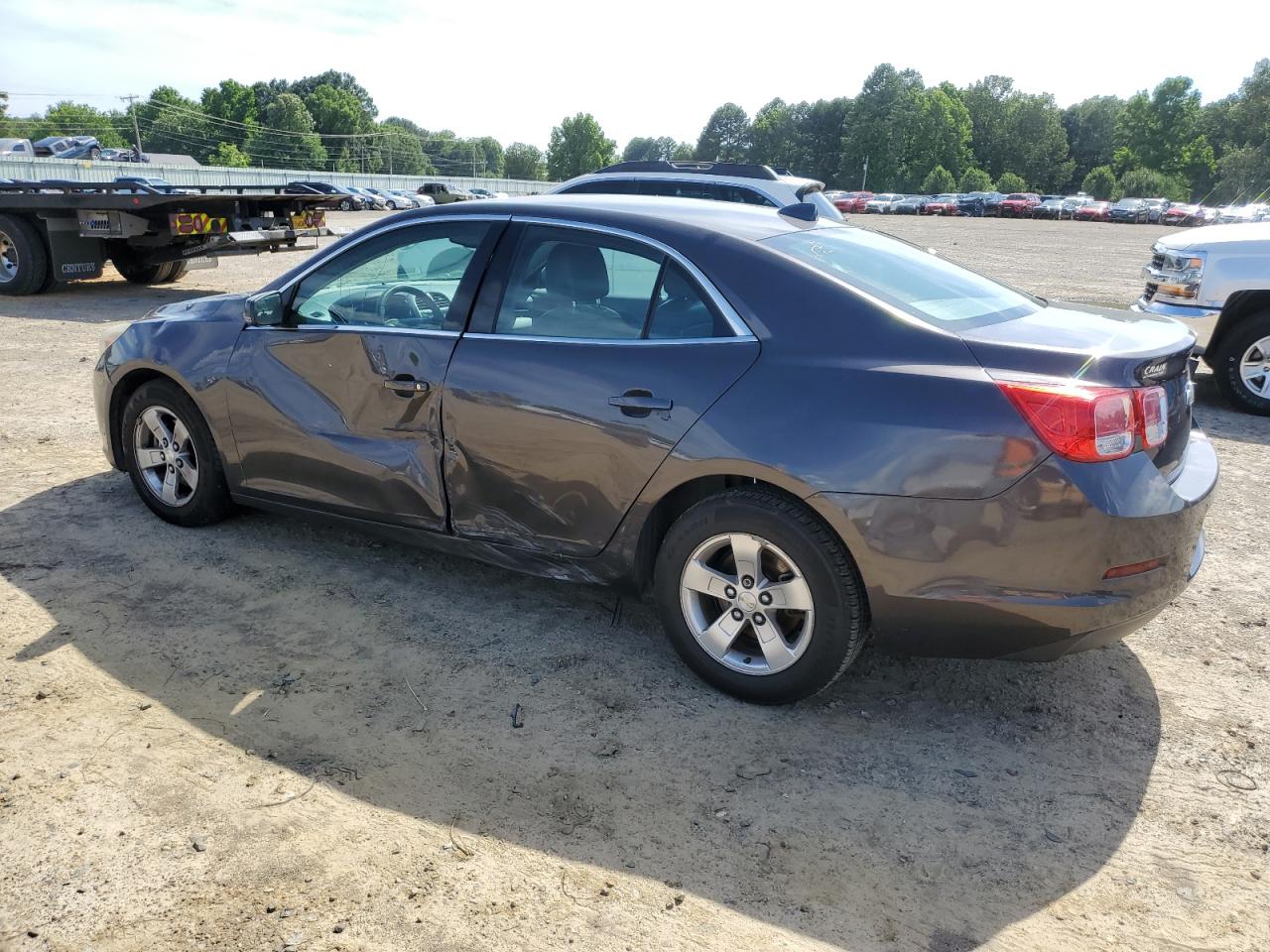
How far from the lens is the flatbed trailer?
1211 centimetres

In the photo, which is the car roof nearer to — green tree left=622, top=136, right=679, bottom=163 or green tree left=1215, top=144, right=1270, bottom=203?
green tree left=1215, top=144, right=1270, bottom=203

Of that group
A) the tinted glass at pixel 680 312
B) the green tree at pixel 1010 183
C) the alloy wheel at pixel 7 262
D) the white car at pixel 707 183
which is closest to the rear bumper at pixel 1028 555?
the tinted glass at pixel 680 312

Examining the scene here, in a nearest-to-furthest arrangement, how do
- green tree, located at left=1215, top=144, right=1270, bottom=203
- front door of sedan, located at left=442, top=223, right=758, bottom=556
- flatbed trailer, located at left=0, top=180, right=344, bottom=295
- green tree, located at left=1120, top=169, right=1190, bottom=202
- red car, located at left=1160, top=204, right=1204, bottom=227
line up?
front door of sedan, located at left=442, top=223, right=758, bottom=556 → flatbed trailer, located at left=0, top=180, right=344, bottom=295 → red car, located at left=1160, top=204, right=1204, bottom=227 → green tree, located at left=1215, top=144, right=1270, bottom=203 → green tree, located at left=1120, top=169, right=1190, bottom=202

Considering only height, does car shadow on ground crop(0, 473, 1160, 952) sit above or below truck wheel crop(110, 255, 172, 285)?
below

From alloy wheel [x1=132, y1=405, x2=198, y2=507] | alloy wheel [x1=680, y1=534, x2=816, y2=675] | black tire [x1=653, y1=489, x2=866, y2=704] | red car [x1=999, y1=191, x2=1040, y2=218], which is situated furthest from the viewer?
red car [x1=999, y1=191, x2=1040, y2=218]

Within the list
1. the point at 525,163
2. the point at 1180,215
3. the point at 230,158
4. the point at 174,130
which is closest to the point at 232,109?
the point at 174,130

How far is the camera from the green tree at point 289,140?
131 m

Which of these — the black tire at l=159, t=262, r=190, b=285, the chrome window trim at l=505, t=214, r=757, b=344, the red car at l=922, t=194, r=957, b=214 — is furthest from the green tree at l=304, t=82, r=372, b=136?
the chrome window trim at l=505, t=214, r=757, b=344

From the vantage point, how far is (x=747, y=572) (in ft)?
10.8

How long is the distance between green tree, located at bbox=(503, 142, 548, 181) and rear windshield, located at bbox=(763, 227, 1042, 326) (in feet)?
500

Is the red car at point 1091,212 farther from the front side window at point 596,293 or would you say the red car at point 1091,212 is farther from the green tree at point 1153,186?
the front side window at point 596,293

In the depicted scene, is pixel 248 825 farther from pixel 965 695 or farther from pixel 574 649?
pixel 965 695

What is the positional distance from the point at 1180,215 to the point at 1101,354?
69807 millimetres

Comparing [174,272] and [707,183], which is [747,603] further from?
[174,272]
